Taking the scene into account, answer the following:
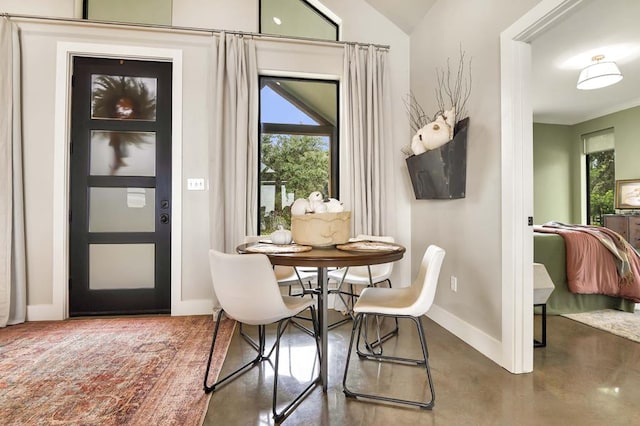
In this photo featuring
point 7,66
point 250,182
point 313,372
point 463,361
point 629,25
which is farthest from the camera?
point 629,25

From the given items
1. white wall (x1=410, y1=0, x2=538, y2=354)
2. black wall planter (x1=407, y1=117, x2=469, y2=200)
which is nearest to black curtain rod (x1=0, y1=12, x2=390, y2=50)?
white wall (x1=410, y1=0, x2=538, y2=354)

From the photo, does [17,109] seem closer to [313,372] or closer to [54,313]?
[54,313]

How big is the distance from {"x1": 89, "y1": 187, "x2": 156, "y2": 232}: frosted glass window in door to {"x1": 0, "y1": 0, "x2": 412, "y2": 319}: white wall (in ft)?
0.99

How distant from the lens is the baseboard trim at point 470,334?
6.84ft

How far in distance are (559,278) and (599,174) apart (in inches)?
176

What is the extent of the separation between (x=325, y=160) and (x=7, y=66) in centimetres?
283

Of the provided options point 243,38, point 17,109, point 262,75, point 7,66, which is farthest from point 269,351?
point 7,66

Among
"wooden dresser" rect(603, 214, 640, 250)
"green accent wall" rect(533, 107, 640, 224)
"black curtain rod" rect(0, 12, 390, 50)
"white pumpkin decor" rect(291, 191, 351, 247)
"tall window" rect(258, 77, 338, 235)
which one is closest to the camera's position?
"white pumpkin decor" rect(291, 191, 351, 247)

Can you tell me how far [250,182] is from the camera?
2.94 meters

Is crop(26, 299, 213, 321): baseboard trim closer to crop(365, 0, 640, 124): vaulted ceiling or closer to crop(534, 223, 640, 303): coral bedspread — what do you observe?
crop(365, 0, 640, 124): vaulted ceiling

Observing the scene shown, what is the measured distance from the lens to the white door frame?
1934 millimetres

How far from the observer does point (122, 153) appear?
300cm

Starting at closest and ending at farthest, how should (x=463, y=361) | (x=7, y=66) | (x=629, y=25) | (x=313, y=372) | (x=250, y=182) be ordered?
(x=313, y=372) < (x=463, y=361) < (x=7, y=66) < (x=250, y=182) < (x=629, y=25)

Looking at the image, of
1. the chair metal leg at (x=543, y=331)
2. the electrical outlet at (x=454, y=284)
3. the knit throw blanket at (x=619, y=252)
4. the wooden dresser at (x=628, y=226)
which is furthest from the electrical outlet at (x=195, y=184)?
the wooden dresser at (x=628, y=226)
